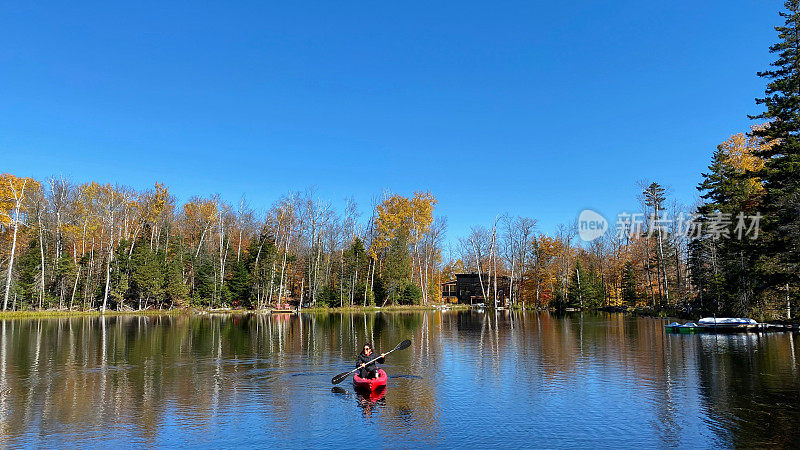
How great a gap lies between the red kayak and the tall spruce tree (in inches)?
1000

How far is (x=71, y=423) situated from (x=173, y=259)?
52394 mm

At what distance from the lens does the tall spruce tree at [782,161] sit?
95.0 ft

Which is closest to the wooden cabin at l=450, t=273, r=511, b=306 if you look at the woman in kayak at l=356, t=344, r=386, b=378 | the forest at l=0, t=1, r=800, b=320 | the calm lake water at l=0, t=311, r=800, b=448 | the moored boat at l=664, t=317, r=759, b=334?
the forest at l=0, t=1, r=800, b=320


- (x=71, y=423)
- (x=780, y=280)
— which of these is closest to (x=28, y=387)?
(x=71, y=423)

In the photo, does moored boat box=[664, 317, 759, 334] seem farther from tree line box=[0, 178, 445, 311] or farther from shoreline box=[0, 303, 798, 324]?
tree line box=[0, 178, 445, 311]

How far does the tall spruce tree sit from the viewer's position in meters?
29.0

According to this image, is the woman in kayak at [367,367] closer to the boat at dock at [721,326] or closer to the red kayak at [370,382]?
the red kayak at [370,382]

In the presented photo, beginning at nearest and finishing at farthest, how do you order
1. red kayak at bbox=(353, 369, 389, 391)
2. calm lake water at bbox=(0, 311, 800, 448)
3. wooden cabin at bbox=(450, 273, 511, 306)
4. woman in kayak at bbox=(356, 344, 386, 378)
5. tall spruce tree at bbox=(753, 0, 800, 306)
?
calm lake water at bbox=(0, 311, 800, 448), red kayak at bbox=(353, 369, 389, 391), woman in kayak at bbox=(356, 344, 386, 378), tall spruce tree at bbox=(753, 0, 800, 306), wooden cabin at bbox=(450, 273, 511, 306)

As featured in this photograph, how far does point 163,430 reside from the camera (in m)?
12.0

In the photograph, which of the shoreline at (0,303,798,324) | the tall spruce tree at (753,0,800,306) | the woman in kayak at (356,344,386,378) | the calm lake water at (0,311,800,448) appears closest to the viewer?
the calm lake water at (0,311,800,448)

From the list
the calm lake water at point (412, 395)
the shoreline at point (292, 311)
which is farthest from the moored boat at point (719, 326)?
the calm lake water at point (412, 395)

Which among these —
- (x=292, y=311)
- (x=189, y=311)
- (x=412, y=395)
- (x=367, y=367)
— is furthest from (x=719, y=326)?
(x=189, y=311)

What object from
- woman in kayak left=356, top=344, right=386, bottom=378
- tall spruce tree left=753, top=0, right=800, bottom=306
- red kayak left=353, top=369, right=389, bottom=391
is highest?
tall spruce tree left=753, top=0, right=800, bottom=306

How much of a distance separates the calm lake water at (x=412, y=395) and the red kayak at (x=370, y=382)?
1.54 feet
